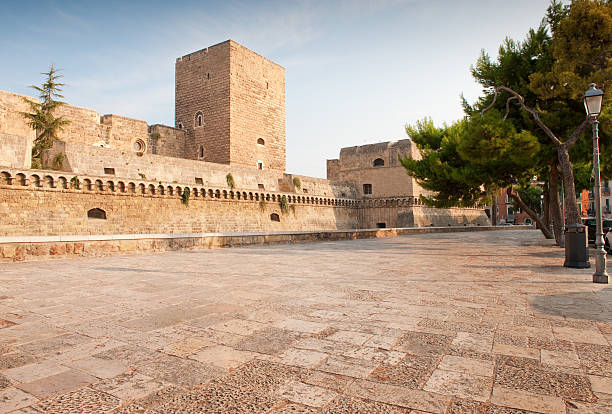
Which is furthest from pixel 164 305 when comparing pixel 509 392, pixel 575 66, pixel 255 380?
pixel 575 66

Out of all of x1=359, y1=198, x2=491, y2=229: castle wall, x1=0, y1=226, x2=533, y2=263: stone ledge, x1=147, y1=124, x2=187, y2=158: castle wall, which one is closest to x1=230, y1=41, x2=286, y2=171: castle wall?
x1=147, y1=124, x2=187, y2=158: castle wall

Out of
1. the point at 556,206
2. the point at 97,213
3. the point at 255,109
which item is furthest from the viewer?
the point at 255,109

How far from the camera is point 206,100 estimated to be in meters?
24.5

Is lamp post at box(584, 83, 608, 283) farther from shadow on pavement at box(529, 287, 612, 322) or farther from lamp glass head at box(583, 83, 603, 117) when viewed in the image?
shadow on pavement at box(529, 287, 612, 322)

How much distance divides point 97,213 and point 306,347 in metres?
15.0

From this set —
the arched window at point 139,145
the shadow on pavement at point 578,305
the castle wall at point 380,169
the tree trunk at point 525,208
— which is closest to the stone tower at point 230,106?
the arched window at point 139,145

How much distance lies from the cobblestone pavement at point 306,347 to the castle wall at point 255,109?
19.6 m

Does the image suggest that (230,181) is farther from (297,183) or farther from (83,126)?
(83,126)

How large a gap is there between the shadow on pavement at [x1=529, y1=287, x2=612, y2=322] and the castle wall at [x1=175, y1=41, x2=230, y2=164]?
20.9 metres

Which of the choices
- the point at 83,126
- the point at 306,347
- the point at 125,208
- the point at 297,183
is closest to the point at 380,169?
the point at 297,183

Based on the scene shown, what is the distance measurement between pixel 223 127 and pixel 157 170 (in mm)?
7161

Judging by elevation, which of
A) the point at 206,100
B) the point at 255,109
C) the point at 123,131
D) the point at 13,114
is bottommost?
the point at 13,114

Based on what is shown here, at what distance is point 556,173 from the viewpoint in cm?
1164

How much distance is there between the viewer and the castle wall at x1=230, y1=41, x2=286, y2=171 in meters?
23.8
